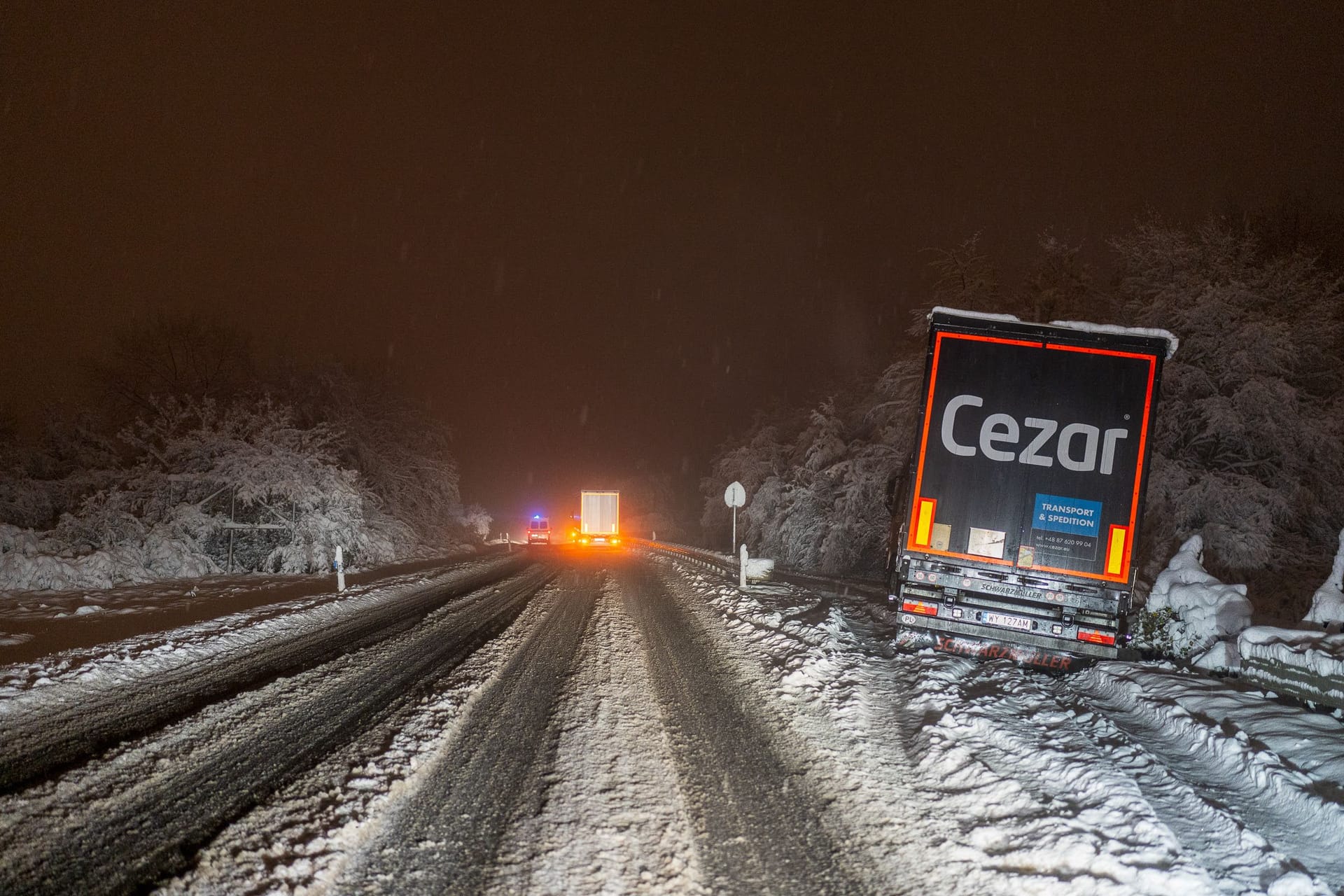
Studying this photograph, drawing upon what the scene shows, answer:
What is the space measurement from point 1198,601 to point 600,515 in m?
28.1

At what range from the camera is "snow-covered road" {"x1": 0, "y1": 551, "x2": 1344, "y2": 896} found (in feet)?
12.1

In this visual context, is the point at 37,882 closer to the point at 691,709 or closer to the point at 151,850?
the point at 151,850

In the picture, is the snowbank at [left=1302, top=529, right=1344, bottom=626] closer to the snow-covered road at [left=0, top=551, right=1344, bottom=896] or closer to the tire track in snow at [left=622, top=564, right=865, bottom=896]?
the snow-covered road at [left=0, top=551, right=1344, bottom=896]

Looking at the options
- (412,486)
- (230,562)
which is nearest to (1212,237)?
(230,562)

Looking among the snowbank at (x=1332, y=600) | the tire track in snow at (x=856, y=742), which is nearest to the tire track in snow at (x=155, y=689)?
the tire track in snow at (x=856, y=742)

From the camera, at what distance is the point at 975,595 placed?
8.66 meters

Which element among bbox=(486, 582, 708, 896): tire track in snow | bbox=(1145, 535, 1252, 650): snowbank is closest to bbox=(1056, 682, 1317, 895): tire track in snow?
bbox=(486, 582, 708, 896): tire track in snow

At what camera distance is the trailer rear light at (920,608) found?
8727mm

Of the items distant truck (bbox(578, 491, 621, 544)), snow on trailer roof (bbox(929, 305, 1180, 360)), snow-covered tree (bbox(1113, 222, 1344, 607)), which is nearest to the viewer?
snow on trailer roof (bbox(929, 305, 1180, 360))

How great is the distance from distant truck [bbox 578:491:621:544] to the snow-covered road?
26.7m

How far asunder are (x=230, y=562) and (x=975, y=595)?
2039cm

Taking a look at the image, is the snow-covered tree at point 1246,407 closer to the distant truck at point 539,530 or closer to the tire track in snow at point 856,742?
the tire track in snow at point 856,742

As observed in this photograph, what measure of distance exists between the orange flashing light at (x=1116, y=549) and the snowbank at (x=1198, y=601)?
2.79 m

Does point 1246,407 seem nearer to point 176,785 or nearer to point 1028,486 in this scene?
point 1028,486
